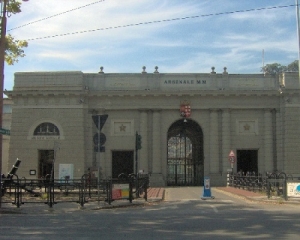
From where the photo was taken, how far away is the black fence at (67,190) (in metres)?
19.5

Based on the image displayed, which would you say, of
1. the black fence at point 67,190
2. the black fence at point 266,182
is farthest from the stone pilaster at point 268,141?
the black fence at point 67,190

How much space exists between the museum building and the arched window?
0.09 meters

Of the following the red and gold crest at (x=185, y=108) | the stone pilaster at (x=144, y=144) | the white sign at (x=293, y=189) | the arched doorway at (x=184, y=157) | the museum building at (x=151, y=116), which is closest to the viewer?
the white sign at (x=293, y=189)

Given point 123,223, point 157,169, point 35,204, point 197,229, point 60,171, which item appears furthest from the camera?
point 157,169

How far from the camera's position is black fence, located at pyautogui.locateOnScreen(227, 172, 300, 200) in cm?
2430

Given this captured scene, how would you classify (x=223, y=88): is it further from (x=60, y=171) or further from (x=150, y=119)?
(x=60, y=171)

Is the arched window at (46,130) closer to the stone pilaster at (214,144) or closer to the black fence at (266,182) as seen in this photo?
the stone pilaster at (214,144)

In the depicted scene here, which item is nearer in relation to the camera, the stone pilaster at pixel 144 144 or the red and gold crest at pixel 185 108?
the stone pilaster at pixel 144 144

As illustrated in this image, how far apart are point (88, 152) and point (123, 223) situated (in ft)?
100

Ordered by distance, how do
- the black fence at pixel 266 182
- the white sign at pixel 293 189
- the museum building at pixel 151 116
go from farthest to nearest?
1. the museum building at pixel 151 116
2. the black fence at pixel 266 182
3. the white sign at pixel 293 189

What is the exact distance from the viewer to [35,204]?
67.2 ft

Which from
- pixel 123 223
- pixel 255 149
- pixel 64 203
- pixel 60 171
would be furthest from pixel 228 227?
pixel 255 149

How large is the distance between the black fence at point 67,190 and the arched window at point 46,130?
21607 millimetres

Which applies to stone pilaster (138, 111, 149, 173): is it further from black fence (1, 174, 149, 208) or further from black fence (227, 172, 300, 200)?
black fence (1, 174, 149, 208)
